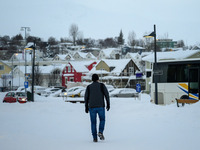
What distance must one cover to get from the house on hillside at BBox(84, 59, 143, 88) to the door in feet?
153

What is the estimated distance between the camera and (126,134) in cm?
1005

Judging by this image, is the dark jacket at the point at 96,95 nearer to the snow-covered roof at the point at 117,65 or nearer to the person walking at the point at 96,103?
the person walking at the point at 96,103

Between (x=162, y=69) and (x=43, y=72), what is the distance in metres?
70.6

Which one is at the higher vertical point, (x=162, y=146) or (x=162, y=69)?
(x=162, y=69)

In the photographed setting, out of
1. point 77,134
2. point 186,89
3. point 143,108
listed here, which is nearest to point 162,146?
point 77,134

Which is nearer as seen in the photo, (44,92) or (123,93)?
(123,93)

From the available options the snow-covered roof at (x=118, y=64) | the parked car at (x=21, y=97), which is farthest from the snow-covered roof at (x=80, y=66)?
the parked car at (x=21, y=97)

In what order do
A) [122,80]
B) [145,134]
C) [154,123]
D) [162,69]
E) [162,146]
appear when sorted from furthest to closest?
[122,80] → [162,69] → [154,123] → [145,134] → [162,146]

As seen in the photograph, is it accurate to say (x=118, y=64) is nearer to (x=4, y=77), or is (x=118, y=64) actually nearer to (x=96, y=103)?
(x=4, y=77)

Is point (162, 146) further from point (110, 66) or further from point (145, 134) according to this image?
point (110, 66)

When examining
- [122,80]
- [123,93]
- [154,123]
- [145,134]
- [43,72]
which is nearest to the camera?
[145,134]

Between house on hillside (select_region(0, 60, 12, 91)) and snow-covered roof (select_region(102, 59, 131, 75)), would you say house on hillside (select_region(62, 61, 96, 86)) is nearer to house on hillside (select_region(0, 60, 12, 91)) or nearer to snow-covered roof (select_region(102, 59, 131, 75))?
snow-covered roof (select_region(102, 59, 131, 75))

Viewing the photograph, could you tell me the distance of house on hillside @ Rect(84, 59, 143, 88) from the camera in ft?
233

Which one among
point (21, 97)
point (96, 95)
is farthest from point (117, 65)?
point (96, 95)
